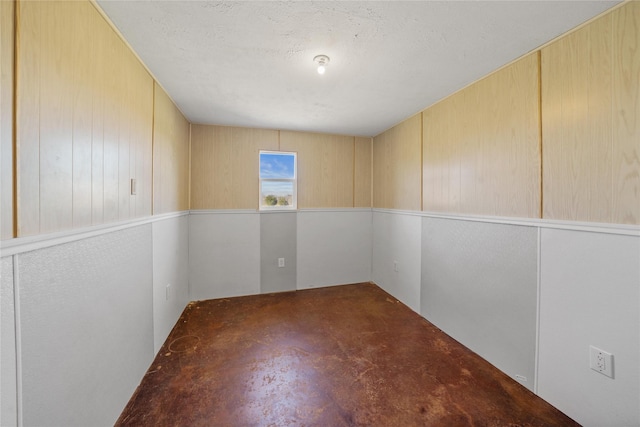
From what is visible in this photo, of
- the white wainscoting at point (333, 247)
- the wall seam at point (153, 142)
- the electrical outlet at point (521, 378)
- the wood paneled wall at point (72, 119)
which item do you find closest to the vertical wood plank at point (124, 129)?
the wood paneled wall at point (72, 119)

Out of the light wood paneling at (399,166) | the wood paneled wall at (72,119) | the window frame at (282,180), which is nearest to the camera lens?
the wood paneled wall at (72,119)

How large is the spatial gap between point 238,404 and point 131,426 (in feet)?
1.94

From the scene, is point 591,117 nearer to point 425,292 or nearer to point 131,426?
point 425,292

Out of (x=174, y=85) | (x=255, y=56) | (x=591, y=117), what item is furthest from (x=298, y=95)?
(x=591, y=117)

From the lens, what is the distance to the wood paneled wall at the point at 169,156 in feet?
6.86

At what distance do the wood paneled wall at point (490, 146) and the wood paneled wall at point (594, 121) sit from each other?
0.29 ft

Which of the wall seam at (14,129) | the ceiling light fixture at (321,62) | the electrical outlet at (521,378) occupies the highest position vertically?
the ceiling light fixture at (321,62)

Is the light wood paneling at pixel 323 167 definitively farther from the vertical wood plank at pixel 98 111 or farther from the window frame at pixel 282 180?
the vertical wood plank at pixel 98 111

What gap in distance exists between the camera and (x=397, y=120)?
312 centimetres

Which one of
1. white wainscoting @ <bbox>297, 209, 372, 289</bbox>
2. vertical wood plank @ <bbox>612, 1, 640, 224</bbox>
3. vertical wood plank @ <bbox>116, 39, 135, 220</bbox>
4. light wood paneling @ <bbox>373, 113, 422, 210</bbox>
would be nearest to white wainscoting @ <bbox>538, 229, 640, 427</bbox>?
vertical wood plank @ <bbox>612, 1, 640, 224</bbox>

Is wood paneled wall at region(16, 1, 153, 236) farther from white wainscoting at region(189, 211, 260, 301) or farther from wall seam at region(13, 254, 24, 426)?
white wainscoting at region(189, 211, 260, 301)

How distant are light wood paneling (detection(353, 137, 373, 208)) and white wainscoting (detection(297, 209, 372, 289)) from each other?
0.18m

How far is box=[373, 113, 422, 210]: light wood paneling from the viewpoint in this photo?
290 centimetres

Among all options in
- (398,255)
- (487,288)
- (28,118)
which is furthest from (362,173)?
(28,118)
